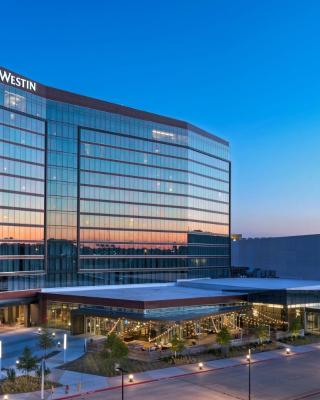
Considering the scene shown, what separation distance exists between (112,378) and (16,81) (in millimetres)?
54605

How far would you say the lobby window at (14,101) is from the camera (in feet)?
284

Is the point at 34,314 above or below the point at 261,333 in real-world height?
below

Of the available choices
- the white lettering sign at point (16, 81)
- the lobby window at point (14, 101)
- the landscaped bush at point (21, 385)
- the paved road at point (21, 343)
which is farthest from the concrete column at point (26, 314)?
the landscaped bush at point (21, 385)

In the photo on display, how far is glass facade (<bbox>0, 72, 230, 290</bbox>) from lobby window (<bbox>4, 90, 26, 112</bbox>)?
0.52 feet

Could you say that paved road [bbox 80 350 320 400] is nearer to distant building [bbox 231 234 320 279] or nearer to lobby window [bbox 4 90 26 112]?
lobby window [bbox 4 90 26 112]

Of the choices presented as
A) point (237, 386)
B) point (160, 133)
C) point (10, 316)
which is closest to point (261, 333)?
point (237, 386)

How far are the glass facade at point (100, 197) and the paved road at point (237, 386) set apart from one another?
4282cm

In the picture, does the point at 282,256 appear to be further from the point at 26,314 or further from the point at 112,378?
the point at 112,378

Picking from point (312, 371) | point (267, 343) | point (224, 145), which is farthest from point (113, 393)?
point (224, 145)

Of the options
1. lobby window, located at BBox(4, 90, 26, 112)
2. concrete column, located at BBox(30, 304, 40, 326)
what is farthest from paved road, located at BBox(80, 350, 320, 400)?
lobby window, located at BBox(4, 90, 26, 112)

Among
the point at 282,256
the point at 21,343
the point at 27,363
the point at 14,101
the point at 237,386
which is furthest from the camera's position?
the point at 282,256

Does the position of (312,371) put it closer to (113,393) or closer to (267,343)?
(267,343)

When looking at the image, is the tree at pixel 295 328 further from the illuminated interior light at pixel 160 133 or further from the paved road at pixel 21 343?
the illuminated interior light at pixel 160 133

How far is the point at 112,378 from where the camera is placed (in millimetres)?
50500
